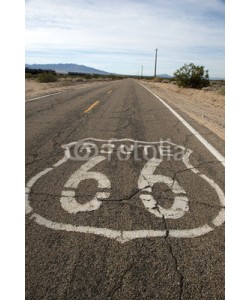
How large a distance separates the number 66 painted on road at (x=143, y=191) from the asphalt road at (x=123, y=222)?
1cm

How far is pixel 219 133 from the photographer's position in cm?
730

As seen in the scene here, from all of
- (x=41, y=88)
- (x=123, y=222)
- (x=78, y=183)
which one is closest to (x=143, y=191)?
(x=123, y=222)

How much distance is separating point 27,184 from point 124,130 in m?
3.78

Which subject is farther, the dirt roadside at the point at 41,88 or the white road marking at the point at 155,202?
the dirt roadside at the point at 41,88

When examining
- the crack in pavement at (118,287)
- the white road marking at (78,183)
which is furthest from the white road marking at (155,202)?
the crack in pavement at (118,287)

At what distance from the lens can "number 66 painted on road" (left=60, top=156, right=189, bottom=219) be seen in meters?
3.23

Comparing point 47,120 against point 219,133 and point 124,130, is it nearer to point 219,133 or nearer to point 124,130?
point 124,130

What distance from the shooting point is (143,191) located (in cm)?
369

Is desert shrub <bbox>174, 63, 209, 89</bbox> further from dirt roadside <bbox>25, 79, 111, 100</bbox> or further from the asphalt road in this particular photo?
the asphalt road

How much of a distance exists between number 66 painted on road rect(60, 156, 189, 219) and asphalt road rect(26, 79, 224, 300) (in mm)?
12

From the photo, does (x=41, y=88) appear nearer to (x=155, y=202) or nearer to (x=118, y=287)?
(x=155, y=202)

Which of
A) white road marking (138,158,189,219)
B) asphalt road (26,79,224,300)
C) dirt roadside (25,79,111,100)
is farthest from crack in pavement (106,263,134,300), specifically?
dirt roadside (25,79,111,100)

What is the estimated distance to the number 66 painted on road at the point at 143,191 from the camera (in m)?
3.23

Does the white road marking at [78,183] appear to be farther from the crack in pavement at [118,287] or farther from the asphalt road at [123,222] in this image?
the crack in pavement at [118,287]
